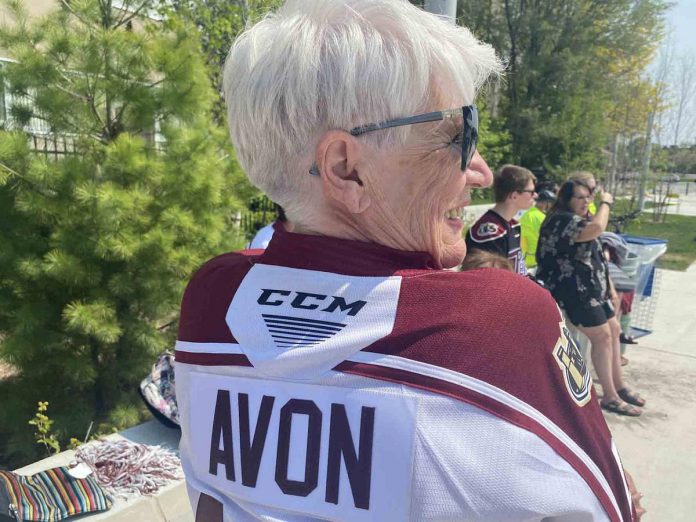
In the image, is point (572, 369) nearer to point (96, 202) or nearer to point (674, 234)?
point (96, 202)

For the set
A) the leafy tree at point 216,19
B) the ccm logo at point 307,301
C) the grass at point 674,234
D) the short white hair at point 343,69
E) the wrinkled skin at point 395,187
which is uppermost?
the leafy tree at point 216,19

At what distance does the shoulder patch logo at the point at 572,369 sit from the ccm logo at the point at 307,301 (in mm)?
289

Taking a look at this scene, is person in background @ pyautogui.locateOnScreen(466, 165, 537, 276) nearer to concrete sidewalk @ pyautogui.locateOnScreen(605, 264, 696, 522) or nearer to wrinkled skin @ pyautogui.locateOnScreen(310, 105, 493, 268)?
concrete sidewalk @ pyautogui.locateOnScreen(605, 264, 696, 522)

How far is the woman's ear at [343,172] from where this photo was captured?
0.91 metres

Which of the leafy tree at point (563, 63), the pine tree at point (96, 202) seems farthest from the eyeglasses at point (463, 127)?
the leafy tree at point (563, 63)

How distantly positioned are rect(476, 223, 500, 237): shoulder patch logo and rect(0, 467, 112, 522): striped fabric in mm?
2631

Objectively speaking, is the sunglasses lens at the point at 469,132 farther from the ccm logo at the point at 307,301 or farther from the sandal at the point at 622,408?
the sandal at the point at 622,408

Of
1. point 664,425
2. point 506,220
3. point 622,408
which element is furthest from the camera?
point 622,408

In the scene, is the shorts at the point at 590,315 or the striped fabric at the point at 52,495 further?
the shorts at the point at 590,315

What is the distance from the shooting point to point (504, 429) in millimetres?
770

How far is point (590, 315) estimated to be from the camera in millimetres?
4082

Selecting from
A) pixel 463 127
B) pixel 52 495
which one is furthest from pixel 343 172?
pixel 52 495

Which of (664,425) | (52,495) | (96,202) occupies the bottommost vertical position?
(664,425)

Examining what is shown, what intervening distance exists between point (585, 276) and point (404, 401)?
3.64 metres
